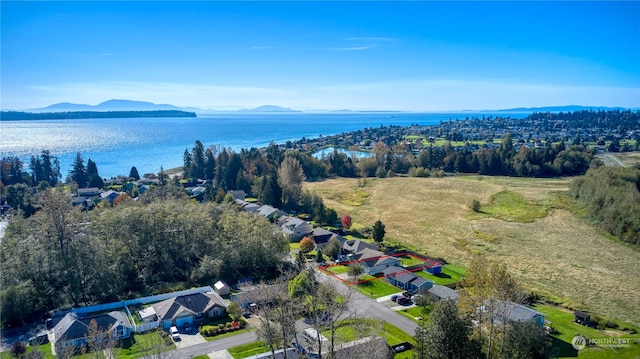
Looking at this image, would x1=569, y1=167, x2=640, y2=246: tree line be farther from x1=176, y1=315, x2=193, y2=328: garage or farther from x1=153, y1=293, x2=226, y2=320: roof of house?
x1=176, y1=315, x2=193, y2=328: garage

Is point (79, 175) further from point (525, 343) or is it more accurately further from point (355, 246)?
point (525, 343)

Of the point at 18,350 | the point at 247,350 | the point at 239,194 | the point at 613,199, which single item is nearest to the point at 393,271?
the point at 247,350

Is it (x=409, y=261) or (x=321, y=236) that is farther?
(x=321, y=236)

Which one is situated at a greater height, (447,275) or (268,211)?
(268,211)

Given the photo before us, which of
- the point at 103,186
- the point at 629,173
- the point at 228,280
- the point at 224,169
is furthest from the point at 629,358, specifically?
the point at 103,186

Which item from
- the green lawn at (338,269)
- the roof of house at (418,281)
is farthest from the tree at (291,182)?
the roof of house at (418,281)
